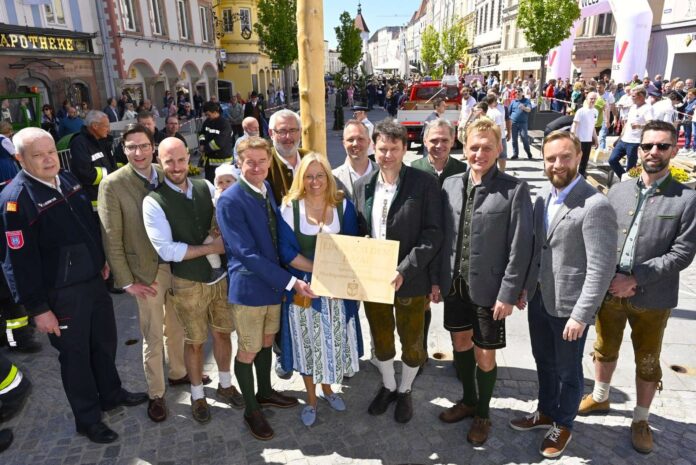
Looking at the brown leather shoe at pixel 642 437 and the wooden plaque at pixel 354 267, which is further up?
the wooden plaque at pixel 354 267

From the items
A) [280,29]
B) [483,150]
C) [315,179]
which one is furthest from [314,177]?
[280,29]

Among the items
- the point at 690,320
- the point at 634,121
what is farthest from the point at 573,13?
the point at 690,320

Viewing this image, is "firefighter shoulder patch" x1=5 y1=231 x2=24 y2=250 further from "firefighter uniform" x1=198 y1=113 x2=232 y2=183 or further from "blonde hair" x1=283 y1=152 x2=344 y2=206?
"firefighter uniform" x1=198 y1=113 x2=232 y2=183

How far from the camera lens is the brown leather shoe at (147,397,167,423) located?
11.5ft

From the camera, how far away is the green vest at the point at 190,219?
3070mm

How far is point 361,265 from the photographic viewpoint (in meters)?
2.95

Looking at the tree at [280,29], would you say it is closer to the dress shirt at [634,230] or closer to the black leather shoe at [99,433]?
the black leather shoe at [99,433]

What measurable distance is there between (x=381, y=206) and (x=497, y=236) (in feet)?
2.64

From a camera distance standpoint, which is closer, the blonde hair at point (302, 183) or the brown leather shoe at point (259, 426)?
the blonde hair at point (302, 183)

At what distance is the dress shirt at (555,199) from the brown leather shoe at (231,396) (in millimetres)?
2654

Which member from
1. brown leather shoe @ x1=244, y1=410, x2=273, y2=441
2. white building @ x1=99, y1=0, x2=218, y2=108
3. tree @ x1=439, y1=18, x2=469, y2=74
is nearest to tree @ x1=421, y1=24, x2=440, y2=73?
tree @ x1=439, y1=18, x2=469, y2=74

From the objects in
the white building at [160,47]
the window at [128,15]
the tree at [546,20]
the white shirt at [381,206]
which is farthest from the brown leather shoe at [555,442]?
the tree at [546,20]

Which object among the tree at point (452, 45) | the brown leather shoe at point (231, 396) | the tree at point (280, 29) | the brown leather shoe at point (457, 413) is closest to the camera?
the brown leather shoe at point (457, 413)

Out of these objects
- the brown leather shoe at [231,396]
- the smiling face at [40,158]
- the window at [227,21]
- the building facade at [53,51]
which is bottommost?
the brown leather shoe at [231,396]
